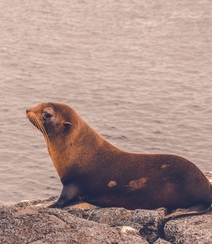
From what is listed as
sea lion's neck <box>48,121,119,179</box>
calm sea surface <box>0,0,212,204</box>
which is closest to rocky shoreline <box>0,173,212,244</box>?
sea lion's neck <box>48,121,119,179</box>

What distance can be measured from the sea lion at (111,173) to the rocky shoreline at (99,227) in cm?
32

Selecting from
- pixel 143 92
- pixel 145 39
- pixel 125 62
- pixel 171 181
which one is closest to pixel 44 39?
pixel 145 39

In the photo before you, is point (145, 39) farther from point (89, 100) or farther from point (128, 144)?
point (128, 144)

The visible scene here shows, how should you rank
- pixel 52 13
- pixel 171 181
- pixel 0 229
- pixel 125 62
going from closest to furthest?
1. pixel 0 229
2. pixel 171 181
3. pixel 125 62
4. pixel 52 13

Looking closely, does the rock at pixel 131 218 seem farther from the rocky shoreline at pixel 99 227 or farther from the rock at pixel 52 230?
Result: the rock at pixel 52 230

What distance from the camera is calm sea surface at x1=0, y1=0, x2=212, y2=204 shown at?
31562 mm

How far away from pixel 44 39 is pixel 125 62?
12.8m

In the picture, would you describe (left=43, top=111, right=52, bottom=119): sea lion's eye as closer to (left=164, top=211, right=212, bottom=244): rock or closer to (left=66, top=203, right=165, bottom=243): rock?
(left=66, top=203, right=165, bottom=243): rock

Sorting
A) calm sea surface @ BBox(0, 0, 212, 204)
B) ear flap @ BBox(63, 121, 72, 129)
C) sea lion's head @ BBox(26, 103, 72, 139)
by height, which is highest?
sea lion's head @ BBox(26, 103, 72, 139)

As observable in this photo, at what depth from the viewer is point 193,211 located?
10352 mm

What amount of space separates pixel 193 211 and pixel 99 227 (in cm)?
218

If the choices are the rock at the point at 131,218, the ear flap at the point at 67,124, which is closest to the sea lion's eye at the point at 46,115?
the ear flap at the point at 67,124

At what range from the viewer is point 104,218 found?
403 inches

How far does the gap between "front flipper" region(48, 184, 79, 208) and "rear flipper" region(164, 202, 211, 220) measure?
4.77ft
